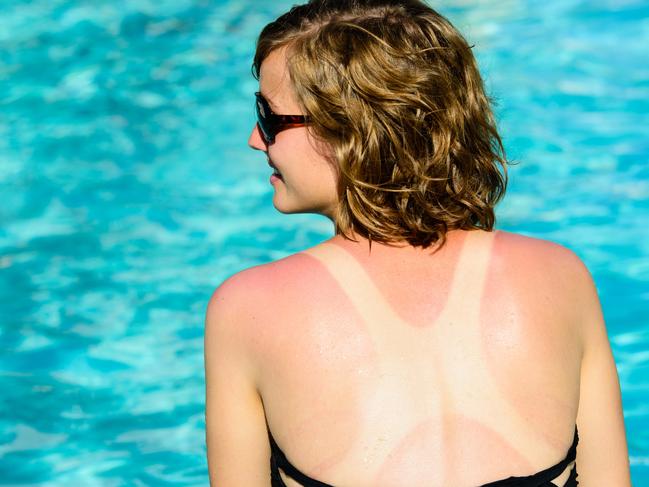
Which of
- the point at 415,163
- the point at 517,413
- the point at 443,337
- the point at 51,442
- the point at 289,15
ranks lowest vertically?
the point at 51,442

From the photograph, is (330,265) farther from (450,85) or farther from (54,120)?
(54,120)

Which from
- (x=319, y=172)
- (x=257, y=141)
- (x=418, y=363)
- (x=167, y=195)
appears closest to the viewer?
(x=418, y=363)

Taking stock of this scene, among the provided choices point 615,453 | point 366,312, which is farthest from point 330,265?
point 615,453

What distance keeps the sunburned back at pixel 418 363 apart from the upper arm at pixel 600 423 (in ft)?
0.50

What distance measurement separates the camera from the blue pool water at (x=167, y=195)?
14.9 ft

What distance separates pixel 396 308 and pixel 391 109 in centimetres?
39

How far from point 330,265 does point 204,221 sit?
383 cm

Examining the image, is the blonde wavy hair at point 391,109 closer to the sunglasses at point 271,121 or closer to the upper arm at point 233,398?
the sunglasses at point 271,121

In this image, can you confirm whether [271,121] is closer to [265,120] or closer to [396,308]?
[265,120]

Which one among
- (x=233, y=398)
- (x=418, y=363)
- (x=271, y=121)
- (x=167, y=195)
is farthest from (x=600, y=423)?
(x=167, y=195)

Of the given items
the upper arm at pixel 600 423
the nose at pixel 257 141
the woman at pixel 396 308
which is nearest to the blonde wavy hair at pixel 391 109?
the woman at pixel 396 308

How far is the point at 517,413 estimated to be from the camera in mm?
1925

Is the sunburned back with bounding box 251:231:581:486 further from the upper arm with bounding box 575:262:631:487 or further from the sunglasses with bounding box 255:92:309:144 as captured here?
the sunglasses with bounding box 255:92:309:144

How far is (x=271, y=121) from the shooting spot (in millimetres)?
2180
